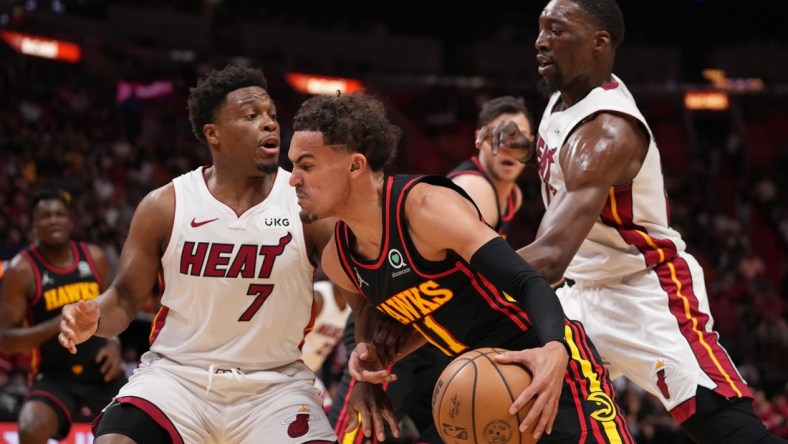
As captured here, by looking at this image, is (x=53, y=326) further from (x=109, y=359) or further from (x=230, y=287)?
(x=230, y=287)

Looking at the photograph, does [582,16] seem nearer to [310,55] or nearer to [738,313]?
[738,313]

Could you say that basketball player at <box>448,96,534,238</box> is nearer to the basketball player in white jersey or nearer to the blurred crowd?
the basketball player in white jersey

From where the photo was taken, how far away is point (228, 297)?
158 inches

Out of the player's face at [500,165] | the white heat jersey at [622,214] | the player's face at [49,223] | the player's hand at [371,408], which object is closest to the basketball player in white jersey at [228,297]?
the player's hand at [371,408]

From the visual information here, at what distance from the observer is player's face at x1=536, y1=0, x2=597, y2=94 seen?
395 centimetres

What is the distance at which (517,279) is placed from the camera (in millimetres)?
3133

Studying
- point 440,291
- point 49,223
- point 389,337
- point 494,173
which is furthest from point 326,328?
point 440,291

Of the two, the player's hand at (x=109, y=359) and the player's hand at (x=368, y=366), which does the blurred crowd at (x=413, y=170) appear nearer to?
the player's hand at (x=109, y=359)

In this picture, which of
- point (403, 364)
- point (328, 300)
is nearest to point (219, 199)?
point (403, 364)

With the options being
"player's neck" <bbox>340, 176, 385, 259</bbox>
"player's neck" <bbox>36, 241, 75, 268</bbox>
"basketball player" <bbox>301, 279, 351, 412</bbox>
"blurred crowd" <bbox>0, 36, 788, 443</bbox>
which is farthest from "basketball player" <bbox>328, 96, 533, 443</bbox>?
"blurred crowd" <bbox>0, 36, 788, 443</bbox>

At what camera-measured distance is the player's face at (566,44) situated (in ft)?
12.9

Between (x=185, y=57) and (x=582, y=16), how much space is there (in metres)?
17.2

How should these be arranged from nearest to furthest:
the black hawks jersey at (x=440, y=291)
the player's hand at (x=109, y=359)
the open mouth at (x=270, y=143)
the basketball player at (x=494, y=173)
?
the black hawks jersey at (x=440, y=291)
the open mouth at (x=270, y=143)
the basketball player at (x=494, y=173)
the player's hand at (x=109, y=359)

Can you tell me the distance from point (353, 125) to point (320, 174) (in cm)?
22
